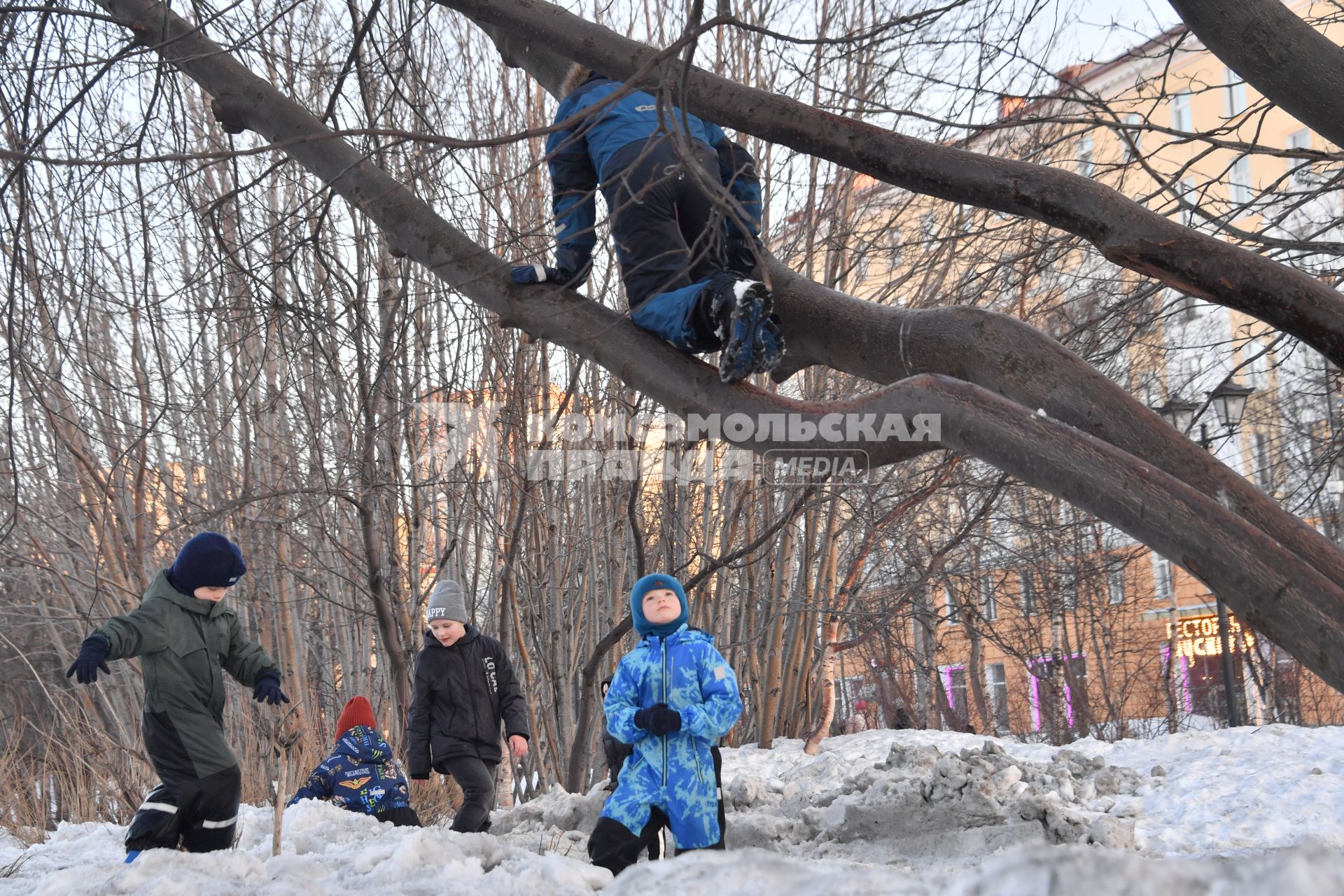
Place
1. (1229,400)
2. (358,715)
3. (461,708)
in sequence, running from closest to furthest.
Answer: (461,708)
(358,715)
(1229,400)

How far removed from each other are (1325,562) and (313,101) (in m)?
5.98

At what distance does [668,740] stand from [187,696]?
1665 mm

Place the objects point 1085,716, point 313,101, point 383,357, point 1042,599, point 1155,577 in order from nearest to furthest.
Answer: point 383,357, point 313,101, point 1042,599, point 1085,716, point 1155,577

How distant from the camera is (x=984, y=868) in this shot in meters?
1.23

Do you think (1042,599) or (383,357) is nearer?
(383,357)

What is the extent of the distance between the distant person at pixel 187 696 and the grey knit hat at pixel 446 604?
1235mm

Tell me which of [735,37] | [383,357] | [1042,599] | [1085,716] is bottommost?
[1085,716]

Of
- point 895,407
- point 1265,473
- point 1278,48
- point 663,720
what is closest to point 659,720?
point 663,720

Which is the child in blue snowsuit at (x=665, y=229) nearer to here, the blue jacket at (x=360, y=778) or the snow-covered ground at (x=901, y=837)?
the snow-covered ground at (x=901, y=837)

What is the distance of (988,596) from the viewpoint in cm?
1112

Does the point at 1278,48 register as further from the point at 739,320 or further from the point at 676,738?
the point at 676,738

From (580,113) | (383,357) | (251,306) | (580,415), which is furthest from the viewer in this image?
(580,415)

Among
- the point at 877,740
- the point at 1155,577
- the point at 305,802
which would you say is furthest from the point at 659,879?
the point at 1155,577

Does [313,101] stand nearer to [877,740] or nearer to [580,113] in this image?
[580,113]
